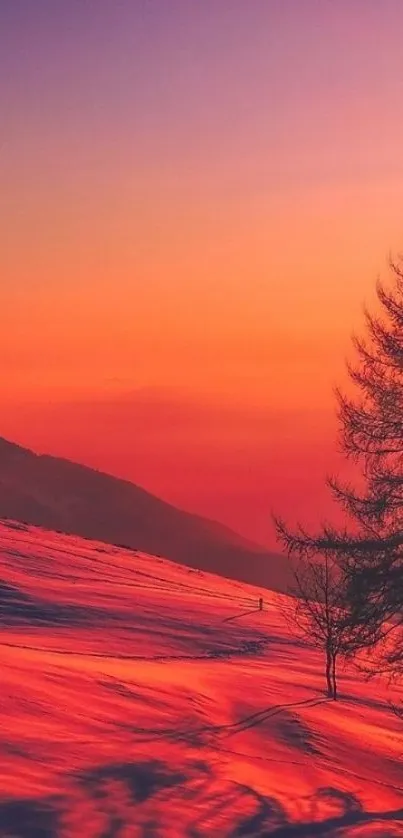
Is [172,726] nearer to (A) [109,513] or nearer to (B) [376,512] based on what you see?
(B) [376,512]

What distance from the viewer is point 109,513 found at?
16662cm

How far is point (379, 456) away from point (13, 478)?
518ft

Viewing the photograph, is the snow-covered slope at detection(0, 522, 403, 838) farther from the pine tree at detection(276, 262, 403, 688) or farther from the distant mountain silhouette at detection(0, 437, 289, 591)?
the distant mountain silhouette at detection(0, 437, 289, 591)

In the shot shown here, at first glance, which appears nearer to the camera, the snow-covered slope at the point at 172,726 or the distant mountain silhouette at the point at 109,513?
the snow-covered slope at the point at 172,726

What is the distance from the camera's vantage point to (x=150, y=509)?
178 metres

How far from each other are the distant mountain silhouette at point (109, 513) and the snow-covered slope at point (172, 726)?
336ft

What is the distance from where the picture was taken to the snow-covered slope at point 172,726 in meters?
9.08

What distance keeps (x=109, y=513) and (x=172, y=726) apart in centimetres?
15462

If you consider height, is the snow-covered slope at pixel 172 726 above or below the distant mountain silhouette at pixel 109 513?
below

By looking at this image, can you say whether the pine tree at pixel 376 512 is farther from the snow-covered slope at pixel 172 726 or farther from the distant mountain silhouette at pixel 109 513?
the distant mountain silhouette at pixel 109 513

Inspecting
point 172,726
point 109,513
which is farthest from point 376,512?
point 109,513

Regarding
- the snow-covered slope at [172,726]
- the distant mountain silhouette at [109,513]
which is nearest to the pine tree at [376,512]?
the snow-covered slope at [172,726]

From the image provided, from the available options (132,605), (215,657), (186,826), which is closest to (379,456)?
(186,826)

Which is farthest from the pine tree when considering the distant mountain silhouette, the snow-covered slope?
the distant mountain silhouette
